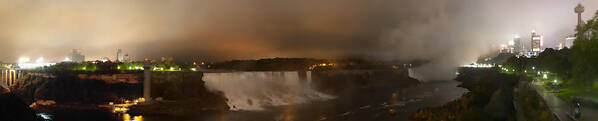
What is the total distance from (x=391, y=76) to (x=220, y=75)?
51244 mm

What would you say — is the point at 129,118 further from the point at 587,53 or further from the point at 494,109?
the point at 587,53

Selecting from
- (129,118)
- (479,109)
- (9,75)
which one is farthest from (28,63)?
(479,109)

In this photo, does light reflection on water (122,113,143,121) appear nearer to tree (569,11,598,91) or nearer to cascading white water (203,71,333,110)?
cascading white water (203,71,333,110)

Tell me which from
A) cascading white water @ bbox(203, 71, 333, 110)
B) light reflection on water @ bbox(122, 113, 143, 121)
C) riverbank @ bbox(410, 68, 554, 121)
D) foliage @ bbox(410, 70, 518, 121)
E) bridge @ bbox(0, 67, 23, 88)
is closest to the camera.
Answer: riverbank @ bbox(410, 68, 554, 121)

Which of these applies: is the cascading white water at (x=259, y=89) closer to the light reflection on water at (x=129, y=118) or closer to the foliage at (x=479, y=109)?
the light reflection on water at (x=129, y=118)

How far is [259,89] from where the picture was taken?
151ft

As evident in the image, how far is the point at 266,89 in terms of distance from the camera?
4712 centimetres

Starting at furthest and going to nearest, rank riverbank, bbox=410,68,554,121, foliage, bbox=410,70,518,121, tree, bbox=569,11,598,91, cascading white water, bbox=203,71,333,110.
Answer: cascading white water, bbox=203,71,333,110 → tree, bbox=569,11,598,91 → foliage, bbox=410,70,518,121 → riverbank, bbox=410,68,554,121

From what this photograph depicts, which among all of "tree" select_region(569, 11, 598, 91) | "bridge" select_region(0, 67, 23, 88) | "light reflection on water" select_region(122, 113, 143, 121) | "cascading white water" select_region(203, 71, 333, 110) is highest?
"tree" select_region(569, 11, 598, 91)

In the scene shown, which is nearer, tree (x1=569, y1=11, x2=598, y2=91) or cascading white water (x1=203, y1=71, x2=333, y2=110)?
tree (x1=569, y1=11, x2=598, y2=91)

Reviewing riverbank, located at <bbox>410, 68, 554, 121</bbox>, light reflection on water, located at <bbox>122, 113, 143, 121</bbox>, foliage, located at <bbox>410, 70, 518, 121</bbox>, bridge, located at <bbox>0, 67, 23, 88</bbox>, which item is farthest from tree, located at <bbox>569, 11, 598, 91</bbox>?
bridge, located at <bbox>0, 67, 23, 88</bbox>

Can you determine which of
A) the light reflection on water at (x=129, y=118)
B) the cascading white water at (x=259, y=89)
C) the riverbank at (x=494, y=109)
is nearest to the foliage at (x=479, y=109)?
the riverbank at (x=494, y=109)

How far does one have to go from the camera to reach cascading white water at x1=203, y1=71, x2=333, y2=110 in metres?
39.2

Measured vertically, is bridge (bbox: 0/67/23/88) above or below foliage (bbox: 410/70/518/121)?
above
